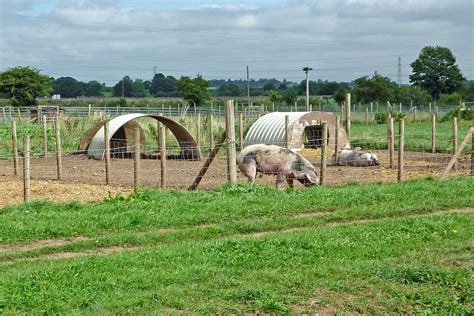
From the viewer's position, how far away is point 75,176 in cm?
2119

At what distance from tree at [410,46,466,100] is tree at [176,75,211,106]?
27.1 m

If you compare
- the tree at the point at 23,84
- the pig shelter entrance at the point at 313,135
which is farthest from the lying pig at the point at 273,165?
the tree at the point at 23,84

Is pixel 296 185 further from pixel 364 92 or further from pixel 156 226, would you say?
pixel 364 92

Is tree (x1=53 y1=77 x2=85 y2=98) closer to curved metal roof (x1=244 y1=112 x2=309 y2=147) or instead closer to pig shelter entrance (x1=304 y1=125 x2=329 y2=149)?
pig shelter entrance (x1=304 y1=125 x2=329 y2=149)

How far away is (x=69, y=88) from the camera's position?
383 ft

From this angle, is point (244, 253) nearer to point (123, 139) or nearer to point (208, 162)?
point (208, 162)

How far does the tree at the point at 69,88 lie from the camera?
376 feet

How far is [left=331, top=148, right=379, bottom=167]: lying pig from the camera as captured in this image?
76.9 feet

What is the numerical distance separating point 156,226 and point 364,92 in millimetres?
60262

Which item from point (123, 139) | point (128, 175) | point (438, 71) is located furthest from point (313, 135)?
point (438, 71)

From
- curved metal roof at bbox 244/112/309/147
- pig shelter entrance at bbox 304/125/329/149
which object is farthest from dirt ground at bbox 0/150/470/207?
pig shelter entrance at bbox 304/125/329/149

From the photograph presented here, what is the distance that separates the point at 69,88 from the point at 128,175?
9866cm

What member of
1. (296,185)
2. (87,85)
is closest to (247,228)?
(296,185)

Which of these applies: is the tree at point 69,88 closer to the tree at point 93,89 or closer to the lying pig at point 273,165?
the tree at point 93,89
